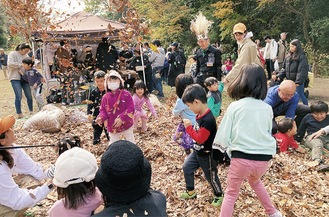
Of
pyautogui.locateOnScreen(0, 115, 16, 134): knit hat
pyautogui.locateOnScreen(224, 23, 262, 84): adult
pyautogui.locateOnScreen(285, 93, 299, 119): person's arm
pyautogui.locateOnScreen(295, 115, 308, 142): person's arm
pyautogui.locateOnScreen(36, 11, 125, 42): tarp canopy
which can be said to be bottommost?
pyautogui.locateOnScreen(295, 115, 308, 142): person's arm

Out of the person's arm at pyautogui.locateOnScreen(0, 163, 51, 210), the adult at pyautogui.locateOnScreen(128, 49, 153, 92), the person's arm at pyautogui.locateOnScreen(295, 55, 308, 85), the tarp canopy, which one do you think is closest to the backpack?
the adult at pyautogui.locateOnScreen(128, 49, 153, 92)

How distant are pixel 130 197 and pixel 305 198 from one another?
2.66 meters

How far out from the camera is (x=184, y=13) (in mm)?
19047

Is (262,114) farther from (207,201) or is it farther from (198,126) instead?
(207,201)

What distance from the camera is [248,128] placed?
7.90 feet

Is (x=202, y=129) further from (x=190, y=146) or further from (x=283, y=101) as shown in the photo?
(x=283, y=101)

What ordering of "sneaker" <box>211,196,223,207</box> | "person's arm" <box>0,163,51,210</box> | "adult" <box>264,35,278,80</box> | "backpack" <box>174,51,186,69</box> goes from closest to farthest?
"person's arm" <box>0,163,51,210</box> < "sneaker" <box>211,196,223,207</box> < "backpack" <box>174,51,186,69</box> < "adult" <box>264,35,278,80</box>

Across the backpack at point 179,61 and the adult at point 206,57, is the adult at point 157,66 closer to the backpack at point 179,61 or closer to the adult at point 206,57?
the backpack at point 179,61

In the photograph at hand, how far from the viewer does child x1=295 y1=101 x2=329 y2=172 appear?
14.5 feet

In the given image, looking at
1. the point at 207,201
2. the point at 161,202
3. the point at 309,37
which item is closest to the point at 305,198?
the point at 207,201

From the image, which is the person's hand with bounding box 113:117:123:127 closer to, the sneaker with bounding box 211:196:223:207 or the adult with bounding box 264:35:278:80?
the sneaker with bounding box 211:196:223:207

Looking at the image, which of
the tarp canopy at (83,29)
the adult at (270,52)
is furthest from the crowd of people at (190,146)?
the adult at (270,52)

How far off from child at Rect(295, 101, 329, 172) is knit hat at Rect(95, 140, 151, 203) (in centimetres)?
358

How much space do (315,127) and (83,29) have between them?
23.6 feet
